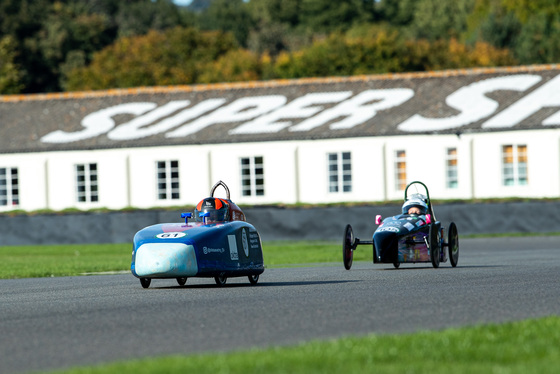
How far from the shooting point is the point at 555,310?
1230 centimetres

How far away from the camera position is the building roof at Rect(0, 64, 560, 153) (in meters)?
45.8

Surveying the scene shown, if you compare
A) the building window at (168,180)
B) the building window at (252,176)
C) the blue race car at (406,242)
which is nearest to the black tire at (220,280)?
the blue race car at (406,242)

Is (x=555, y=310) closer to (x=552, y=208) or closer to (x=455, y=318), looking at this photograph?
(x=455, y=318)

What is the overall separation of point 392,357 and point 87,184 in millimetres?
41934

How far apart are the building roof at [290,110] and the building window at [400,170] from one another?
41.3 inches

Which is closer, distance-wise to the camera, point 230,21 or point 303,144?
point 303,144

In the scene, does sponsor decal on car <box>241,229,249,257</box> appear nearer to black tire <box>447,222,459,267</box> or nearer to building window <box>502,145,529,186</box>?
black tire <box>447,222,459,267</box>

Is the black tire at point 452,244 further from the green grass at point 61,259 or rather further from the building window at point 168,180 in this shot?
the building window at point 168,180

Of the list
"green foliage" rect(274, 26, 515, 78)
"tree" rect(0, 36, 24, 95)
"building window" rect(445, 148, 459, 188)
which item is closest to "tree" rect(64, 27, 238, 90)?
"tree" rect(0, 36, 24, 95)

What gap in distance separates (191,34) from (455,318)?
8386 centimetres

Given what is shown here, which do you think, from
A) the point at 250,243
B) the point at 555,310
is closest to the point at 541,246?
the point at 250,243

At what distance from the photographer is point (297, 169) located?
47.2 m

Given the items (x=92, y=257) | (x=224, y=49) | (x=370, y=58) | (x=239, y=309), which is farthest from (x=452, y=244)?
(x=224, y=49)

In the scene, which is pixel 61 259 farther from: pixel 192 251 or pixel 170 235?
pixel 192 251
